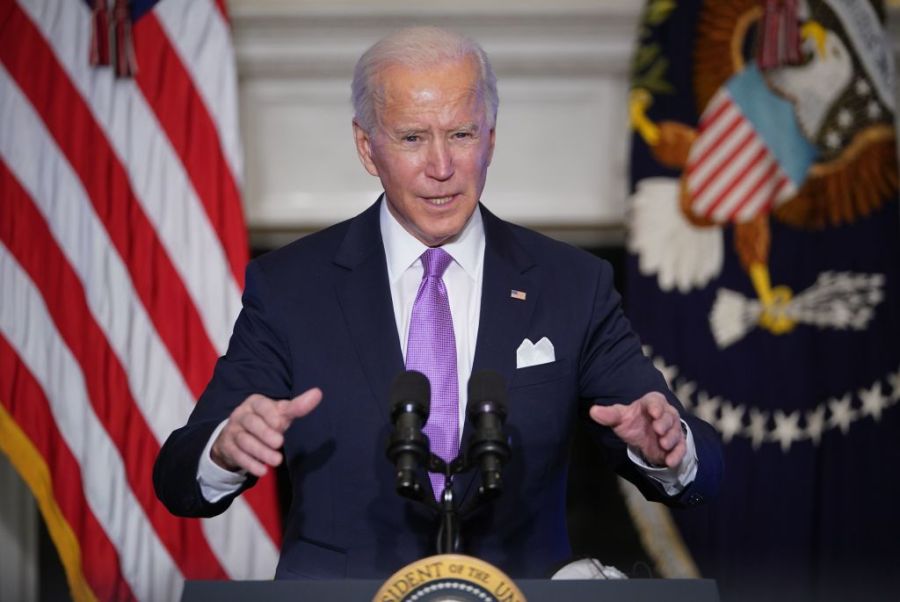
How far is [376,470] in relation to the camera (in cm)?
200

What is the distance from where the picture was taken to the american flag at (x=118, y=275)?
3.54 metres

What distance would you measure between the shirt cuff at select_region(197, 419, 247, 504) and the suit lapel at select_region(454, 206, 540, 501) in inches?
14.6

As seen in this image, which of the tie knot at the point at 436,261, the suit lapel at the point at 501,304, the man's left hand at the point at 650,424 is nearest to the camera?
the man's left hand at the point at 650,424

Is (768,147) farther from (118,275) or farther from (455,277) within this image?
(118,275)

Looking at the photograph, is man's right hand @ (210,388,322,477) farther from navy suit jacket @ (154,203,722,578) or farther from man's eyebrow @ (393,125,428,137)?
man's eyebrow @ (393,125,428,137)

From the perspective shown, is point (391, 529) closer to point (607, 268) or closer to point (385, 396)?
point (385, 396)

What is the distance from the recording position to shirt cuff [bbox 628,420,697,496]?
183 centimetres

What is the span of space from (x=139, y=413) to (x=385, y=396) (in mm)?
1814

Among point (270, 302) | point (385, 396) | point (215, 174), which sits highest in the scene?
point (215, 174)

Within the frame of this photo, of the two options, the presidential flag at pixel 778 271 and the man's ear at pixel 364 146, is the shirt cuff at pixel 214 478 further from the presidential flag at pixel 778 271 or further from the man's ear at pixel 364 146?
the presidential flag at pixel 778 271

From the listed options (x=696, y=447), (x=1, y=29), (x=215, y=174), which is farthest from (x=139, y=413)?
(x=696, y=447)

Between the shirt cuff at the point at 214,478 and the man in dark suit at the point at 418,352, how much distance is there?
1 cm

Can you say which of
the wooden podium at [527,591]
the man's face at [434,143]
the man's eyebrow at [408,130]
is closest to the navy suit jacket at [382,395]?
the man's face at [434,143]

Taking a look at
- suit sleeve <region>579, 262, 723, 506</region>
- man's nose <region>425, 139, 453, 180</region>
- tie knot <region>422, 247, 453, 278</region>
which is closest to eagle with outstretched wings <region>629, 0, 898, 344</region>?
suit sleeve <region>579, 262, 723, 506</region>
